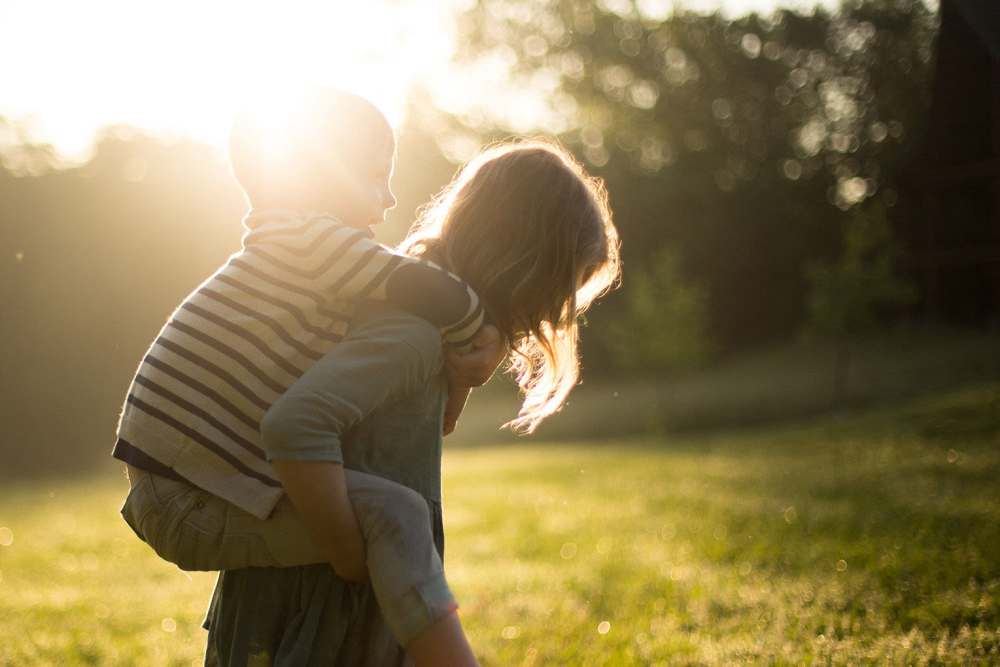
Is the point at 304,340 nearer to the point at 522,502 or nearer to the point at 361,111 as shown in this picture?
the point at 361,111

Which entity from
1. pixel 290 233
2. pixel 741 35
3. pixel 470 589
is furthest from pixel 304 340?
pixel 741 35

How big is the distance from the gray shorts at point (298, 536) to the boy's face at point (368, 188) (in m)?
0.58

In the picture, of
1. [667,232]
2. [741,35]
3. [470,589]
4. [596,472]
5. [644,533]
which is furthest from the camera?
[741,35]

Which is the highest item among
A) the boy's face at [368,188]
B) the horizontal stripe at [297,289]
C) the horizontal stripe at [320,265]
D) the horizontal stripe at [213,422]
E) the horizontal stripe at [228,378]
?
the boy's face at [368,188]

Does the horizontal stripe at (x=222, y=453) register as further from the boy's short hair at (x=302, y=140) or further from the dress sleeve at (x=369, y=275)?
the boy's short hair at (x=302, y=140)

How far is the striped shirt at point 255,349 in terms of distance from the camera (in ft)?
6.46

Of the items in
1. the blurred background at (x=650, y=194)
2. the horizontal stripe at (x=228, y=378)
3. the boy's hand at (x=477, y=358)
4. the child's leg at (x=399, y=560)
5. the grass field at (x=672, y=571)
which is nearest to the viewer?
the child's leg at (x=399, y=560)

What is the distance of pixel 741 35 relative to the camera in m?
38.4

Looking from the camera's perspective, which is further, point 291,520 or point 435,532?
point 435,532

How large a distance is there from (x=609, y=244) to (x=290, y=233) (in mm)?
799

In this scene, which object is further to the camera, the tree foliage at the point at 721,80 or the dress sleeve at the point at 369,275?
the tree foliage at the point at 721,80

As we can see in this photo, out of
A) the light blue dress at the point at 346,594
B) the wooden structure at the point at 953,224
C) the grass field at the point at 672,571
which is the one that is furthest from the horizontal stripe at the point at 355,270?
the wooden structure at the point at 953,224

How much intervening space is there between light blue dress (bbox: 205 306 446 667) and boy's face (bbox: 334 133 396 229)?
0.85 ft

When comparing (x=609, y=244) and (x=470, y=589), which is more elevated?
(x=609, y=244)
